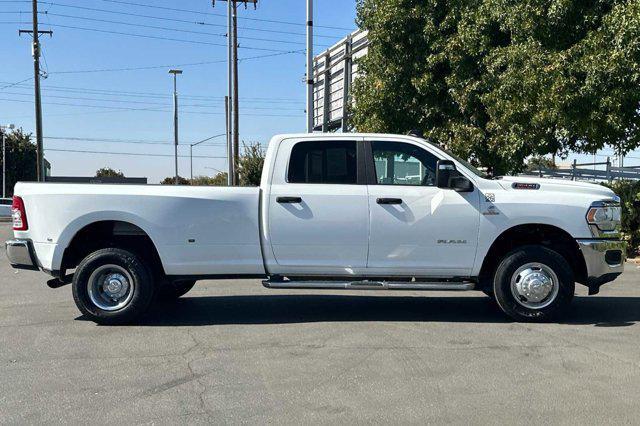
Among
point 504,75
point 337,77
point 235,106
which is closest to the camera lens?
point 504,75

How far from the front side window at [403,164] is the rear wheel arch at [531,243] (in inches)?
43.0

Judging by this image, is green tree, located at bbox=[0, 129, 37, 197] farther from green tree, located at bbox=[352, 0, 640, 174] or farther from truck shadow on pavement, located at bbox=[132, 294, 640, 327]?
truck shadow on pavement, located at bbox=[132, 294, 640, 327]

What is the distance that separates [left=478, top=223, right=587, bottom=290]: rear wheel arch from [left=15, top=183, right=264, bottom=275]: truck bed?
2608 millimetres

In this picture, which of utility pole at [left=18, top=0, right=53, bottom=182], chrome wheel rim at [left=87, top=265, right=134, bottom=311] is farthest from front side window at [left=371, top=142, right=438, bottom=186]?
utility pole at [left=18, top=0, right=53, bottom=182]

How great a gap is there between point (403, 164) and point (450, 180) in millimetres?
601

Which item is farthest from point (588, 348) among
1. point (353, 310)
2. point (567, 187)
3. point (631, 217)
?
point (631, 217)

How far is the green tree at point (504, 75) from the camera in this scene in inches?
407

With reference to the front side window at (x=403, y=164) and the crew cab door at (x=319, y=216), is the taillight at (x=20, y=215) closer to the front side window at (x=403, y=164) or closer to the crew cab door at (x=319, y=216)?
the crew cab door at (x=319, y=216)

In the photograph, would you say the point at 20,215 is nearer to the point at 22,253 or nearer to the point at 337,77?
the point at 22,253

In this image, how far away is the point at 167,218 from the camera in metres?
6.70

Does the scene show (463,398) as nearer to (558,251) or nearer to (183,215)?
(558,251)

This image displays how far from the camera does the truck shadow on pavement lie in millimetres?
7109

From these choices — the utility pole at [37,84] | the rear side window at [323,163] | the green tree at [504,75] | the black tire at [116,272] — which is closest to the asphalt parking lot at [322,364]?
the black tire at [116,272]

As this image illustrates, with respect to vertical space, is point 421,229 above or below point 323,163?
below
